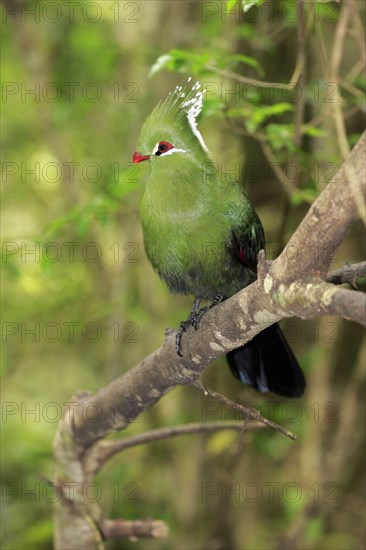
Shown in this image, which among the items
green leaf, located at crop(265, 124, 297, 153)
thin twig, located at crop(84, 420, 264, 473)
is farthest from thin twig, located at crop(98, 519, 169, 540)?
green leaf, located at crop(265, 124, 297, 153)

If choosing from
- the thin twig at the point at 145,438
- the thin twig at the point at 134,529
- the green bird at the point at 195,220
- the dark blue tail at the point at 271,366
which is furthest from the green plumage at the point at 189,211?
the thin twig at the point at 134,529

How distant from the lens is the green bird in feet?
7.98

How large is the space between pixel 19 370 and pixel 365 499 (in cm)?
318

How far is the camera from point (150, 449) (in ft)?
15.4

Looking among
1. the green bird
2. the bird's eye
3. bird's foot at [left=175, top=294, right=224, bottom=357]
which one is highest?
the bird's eye

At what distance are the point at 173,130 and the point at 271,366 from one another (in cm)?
96

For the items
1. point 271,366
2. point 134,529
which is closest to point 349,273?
point 271,366

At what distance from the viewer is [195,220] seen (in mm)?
2441

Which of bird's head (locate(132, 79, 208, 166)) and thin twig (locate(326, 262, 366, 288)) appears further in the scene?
bird's head (locate(132, 79, 208, 166))

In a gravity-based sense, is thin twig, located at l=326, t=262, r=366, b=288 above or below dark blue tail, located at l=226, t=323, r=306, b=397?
above

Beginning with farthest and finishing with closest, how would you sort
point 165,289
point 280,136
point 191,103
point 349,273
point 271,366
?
point 165,289 < point 280,136 < point 271,366 < point 191,103 < point 349,273

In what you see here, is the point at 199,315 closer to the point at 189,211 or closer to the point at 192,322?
the point at 192,322

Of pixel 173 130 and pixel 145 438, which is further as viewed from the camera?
pixel 145 438

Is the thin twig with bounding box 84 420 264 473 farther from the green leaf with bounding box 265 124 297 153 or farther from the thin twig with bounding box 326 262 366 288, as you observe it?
the green leaf with bounding box 265 124 297 153
